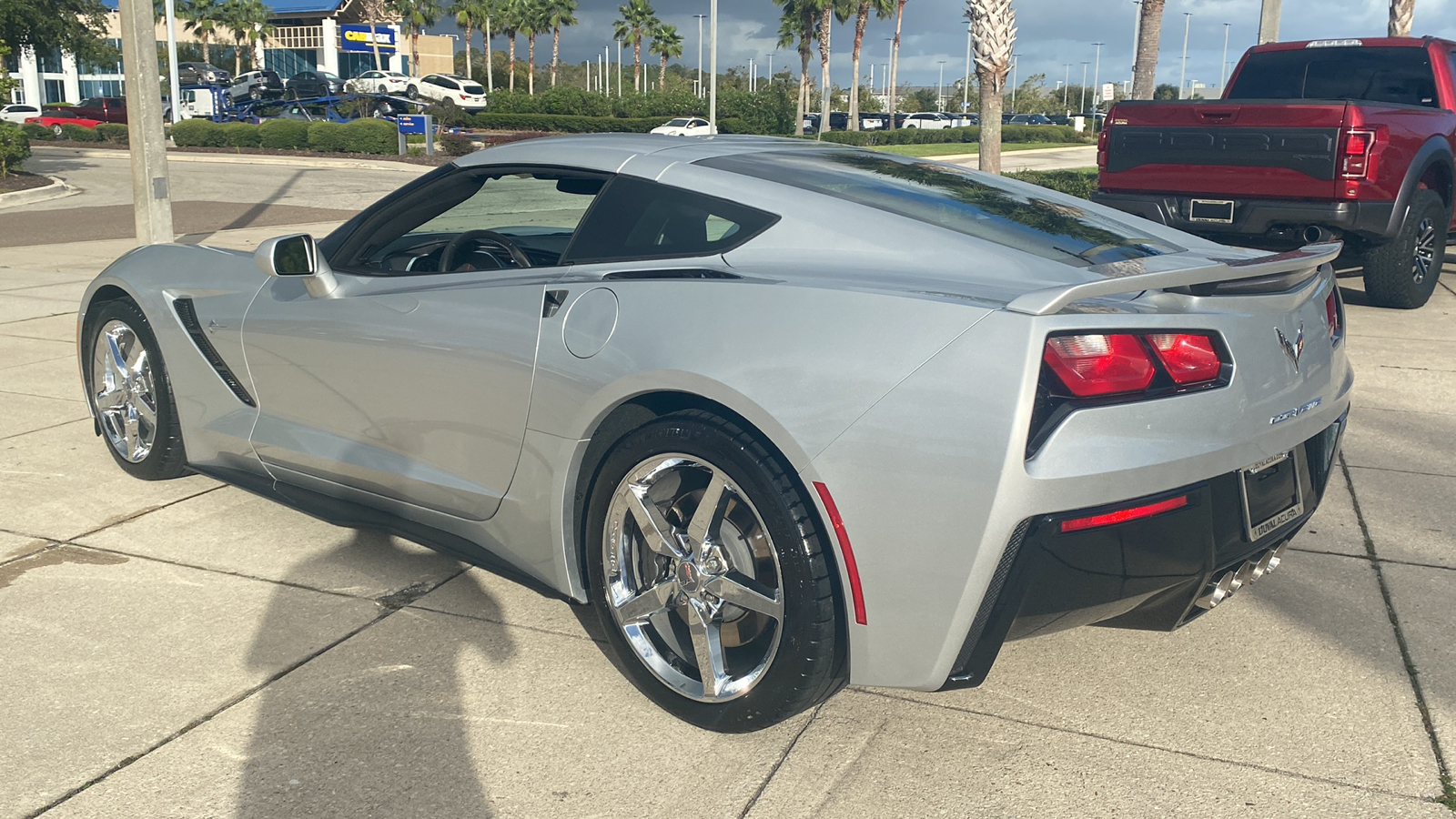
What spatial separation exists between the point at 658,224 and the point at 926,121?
7488 cm

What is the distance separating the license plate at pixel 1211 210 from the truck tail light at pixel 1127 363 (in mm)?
6424

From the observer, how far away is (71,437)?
223 inches

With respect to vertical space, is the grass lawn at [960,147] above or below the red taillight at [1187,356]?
above

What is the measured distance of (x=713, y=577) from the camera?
2.96 meters

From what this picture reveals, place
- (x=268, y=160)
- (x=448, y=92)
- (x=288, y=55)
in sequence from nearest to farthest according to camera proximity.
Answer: (x=268, y=160), (x=448, y=92), (x=288, y=55)

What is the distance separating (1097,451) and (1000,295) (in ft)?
1.25

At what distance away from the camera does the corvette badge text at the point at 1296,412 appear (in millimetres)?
2791

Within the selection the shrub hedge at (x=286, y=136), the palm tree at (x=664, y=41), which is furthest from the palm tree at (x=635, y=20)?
the shrub hedge at (x=286, y=136)

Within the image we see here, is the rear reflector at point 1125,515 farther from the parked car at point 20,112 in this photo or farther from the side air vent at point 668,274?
the parked car at point 20,112

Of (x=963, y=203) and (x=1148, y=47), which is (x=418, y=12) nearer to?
(x=1148, y=47)

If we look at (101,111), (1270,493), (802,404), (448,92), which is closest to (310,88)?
(448,92)

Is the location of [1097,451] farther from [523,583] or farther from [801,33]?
[801,33]

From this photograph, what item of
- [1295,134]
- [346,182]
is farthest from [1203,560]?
[346,182]

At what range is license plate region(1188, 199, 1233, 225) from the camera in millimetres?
8484
